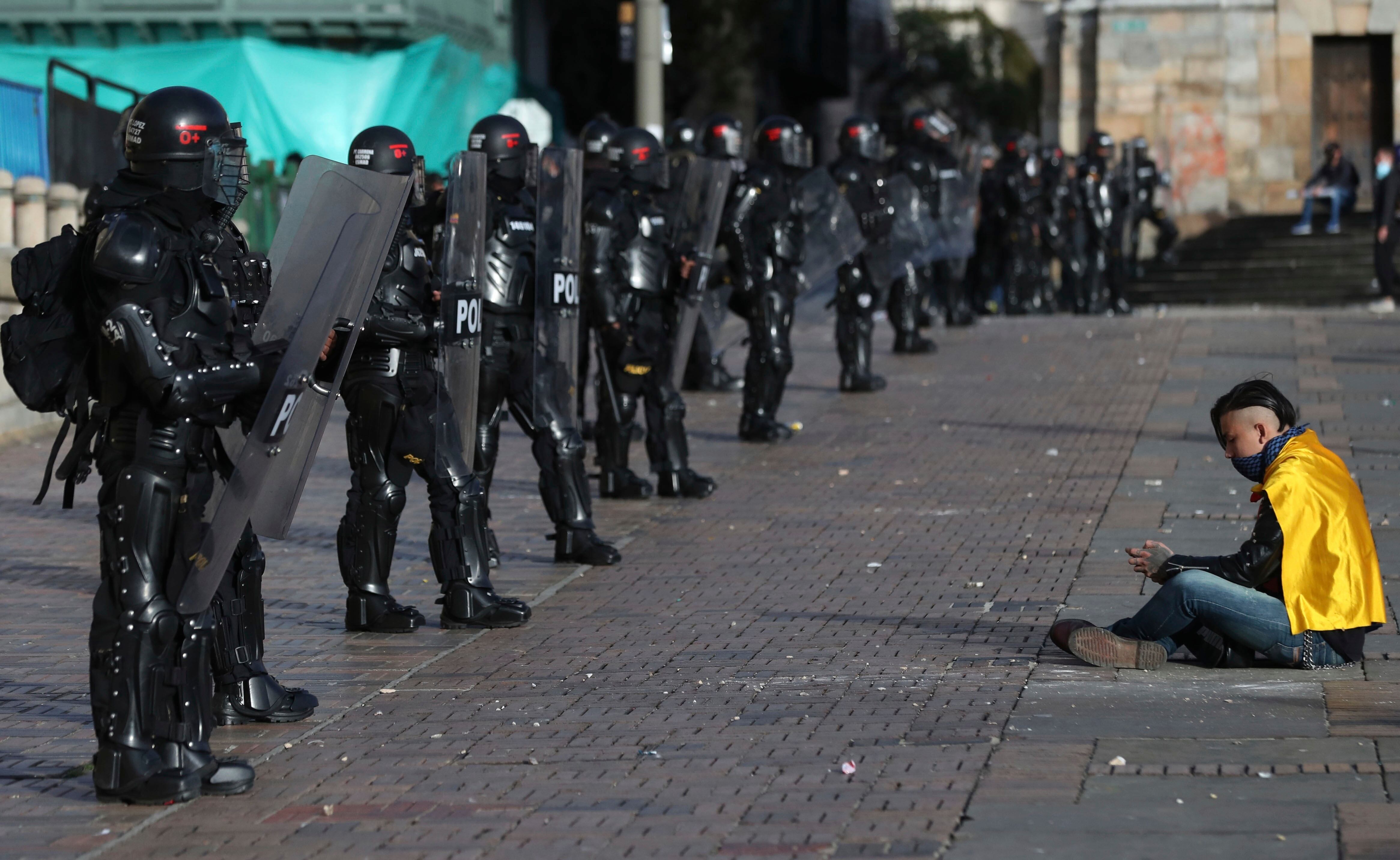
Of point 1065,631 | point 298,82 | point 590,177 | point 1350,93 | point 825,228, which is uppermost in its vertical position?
point 1350,93

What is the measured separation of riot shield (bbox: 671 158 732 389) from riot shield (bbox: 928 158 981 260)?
7.27 metres

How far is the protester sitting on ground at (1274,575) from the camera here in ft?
20.3

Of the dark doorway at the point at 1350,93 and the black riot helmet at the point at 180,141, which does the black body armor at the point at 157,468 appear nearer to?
the black riot helmet at the point at 180,141

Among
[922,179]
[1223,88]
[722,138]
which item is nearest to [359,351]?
[722,138]

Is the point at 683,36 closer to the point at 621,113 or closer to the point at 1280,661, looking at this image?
the point at 621,113

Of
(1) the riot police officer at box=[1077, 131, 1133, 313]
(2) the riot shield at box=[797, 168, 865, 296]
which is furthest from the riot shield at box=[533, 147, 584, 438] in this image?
(1) the riot police officer at box=[1077, 131, 1133, 313]

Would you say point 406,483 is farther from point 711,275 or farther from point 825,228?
point 825,228

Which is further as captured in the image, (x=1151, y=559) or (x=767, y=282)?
(x=767, y=282)

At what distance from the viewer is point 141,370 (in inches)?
192

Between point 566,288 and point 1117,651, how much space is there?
10.8 feet

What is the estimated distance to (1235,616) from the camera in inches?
246

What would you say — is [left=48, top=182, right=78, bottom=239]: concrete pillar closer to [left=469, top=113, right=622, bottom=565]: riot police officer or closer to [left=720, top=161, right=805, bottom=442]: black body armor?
[left=720, top=161, right=805, bottom=442]: black body armor

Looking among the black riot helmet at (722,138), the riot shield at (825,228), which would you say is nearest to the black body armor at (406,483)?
the black riot helmet at (722,138)

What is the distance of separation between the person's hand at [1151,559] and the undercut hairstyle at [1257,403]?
0.39 metres
